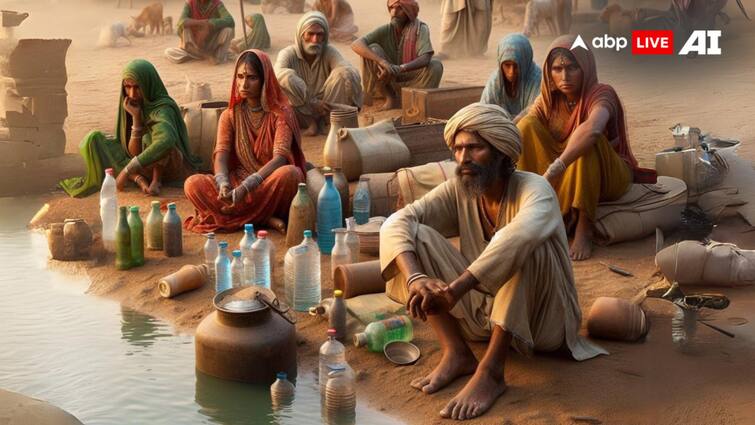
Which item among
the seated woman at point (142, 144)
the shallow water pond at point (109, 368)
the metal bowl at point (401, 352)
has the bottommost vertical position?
the shallow water pond at point (109, 368)

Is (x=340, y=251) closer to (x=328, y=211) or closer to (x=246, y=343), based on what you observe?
(x=328, y=211)

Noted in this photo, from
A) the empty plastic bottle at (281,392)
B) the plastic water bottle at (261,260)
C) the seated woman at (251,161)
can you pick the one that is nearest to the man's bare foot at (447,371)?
the empty plastic bottle at (281,392)

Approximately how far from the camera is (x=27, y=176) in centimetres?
959

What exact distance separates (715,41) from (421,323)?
12.1m

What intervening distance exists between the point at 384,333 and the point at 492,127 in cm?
127

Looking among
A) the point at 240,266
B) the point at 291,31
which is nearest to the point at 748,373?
the point at 240,266

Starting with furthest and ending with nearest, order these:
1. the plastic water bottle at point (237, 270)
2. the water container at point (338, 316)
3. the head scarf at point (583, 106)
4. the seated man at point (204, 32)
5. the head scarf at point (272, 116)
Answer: the seated man at point (204, 32)
the head scarf at point (272, 116)
the head scarf at point (583, 106)
the plastic water bottle at point (237, 270)
the water container at point (338, 316)

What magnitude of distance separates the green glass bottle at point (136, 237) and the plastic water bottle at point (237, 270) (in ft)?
3.41

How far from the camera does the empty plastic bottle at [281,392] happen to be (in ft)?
17.1

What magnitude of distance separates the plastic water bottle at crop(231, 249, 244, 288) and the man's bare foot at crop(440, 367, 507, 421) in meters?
1.89

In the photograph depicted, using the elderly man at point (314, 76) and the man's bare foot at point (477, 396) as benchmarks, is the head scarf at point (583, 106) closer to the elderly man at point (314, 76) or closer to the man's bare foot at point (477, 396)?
the man's bare foot at point (477, 396)

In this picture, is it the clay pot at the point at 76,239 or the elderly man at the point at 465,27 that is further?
the elderly man at the point at 465,27

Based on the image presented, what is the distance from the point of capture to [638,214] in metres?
7.32

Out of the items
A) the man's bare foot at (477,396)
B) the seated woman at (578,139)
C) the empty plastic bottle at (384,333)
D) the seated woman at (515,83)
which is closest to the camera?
the man's bare foot at (477,396)
